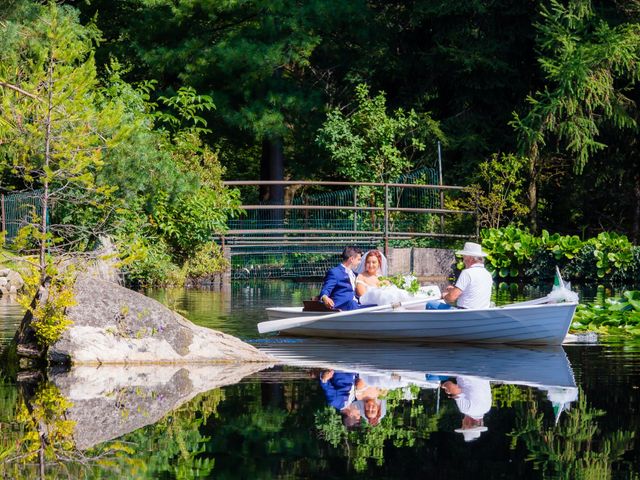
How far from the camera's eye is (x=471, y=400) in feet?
28.5

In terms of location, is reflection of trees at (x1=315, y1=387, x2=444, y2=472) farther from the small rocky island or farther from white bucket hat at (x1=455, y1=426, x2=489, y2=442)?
the small rocky island

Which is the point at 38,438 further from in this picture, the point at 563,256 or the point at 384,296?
the point at 563,256

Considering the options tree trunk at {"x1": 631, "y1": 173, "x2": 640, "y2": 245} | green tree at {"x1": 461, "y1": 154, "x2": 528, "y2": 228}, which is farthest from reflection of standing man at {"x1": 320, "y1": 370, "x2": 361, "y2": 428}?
tree trunk at {"x1": 631, "y1": 173, "x2": 640, "y2": 245}

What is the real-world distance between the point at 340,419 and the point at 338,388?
1485 millimetres

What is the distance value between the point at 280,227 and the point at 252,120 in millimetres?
2466

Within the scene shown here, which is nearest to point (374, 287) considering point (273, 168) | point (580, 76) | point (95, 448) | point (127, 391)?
point (127, 391)

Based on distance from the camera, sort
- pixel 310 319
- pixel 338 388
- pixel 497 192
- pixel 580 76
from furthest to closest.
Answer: pixel 497 192, pixel 580 76, pixel 310 319, pixel 338 388

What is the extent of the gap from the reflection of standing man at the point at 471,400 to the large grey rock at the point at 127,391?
176 cm

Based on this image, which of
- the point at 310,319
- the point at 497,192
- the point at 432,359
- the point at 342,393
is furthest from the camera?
the point at 497,192

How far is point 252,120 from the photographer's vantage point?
89.5 ft

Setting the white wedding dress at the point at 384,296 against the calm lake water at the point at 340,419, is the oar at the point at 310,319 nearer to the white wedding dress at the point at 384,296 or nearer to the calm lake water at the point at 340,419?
the white wedding dress at the point at 384,296

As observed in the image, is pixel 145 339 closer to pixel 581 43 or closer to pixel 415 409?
pixel 415 409

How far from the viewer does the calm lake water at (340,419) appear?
641 centimetres

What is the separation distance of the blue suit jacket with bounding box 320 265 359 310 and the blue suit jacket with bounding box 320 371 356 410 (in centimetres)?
335
